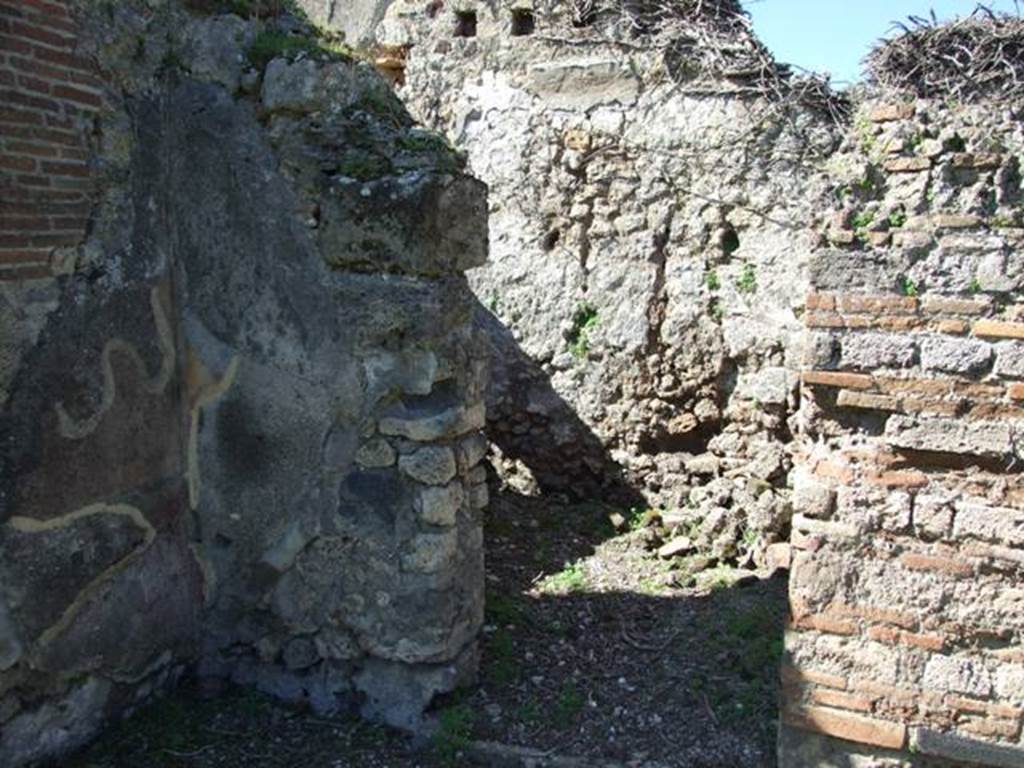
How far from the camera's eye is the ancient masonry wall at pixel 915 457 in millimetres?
2729

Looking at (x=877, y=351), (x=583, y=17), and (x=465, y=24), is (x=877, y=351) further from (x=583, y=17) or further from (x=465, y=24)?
(x=465, y=24)

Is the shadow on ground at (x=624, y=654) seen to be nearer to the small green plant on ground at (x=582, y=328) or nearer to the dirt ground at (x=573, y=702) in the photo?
the dirt ground at (x=573, y=702)

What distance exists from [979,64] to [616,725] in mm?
3489

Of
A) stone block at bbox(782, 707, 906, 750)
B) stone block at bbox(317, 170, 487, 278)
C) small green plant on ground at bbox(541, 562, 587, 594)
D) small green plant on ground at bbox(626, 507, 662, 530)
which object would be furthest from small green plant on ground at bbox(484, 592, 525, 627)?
stone block at bbox(317, 170, 487, 278)

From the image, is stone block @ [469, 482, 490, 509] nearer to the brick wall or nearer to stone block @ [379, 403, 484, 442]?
stone block @ [379, 403, 484, 442]

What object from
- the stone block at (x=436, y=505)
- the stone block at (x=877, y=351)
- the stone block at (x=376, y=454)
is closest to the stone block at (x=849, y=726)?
the stone block at (x=877, y=351)

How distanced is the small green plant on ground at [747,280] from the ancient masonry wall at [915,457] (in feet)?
7.66

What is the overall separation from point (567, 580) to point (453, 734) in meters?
1.46

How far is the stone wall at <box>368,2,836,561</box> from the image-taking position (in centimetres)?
525

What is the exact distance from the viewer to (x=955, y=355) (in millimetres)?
2727

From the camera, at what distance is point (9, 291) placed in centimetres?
295

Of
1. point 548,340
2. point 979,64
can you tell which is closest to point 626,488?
point 548,340

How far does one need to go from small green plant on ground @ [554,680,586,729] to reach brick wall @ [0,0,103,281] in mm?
2380

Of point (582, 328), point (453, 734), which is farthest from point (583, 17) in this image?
point (453, 734)
